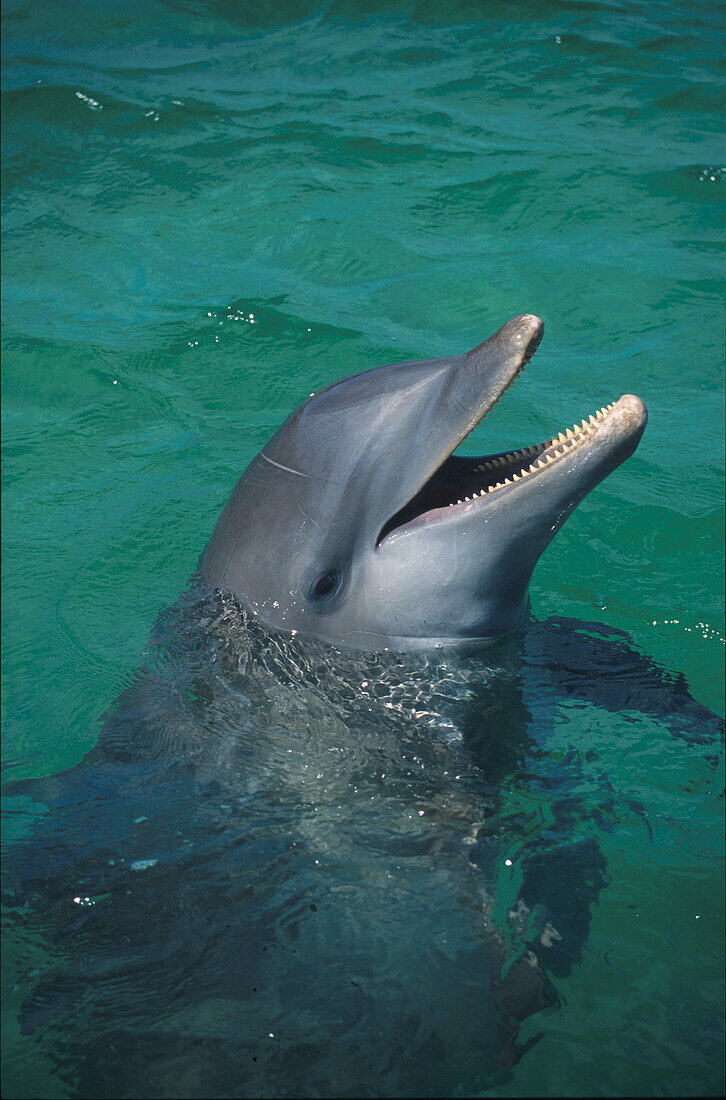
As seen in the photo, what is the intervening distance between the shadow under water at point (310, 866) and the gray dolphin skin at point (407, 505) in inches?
7.5

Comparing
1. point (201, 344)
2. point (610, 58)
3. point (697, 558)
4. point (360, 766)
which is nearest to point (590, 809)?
Answer: point (360, 766)

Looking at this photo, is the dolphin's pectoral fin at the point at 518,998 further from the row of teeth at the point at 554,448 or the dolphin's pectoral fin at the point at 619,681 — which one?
the row of teeth at the point at 554,448

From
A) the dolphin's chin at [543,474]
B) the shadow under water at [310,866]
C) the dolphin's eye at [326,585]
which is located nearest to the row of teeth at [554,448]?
the dolphin's chin at [543,474]

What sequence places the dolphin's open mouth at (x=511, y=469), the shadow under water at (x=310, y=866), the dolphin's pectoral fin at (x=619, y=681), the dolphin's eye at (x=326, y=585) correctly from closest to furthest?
the shadow under water at (x=310, y=866), the dolphin's open mouth at (x=511, y=469), the dolphin's eye at (x=326, y=585), the dolphin's pectoral fin at (x=619, y=681)

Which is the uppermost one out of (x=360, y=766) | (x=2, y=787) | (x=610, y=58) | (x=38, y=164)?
(x=610, y=58)

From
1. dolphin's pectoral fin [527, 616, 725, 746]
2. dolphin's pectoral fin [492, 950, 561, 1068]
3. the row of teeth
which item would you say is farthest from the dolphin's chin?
dolphin's pectoral fin [492, 950, 561, 1068]

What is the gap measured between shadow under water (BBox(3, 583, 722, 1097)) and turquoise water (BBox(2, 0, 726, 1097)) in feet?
0.14

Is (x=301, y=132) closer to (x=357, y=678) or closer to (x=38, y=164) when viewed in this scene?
(x=38, y=164)

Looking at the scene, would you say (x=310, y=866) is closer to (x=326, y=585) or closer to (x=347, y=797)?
(x=347, y=797)

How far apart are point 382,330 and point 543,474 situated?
542 cm

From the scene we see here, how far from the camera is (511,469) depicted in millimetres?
4812

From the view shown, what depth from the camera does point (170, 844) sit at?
452 cm

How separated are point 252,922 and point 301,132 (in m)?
10.3

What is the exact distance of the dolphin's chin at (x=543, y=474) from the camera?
4.24m
